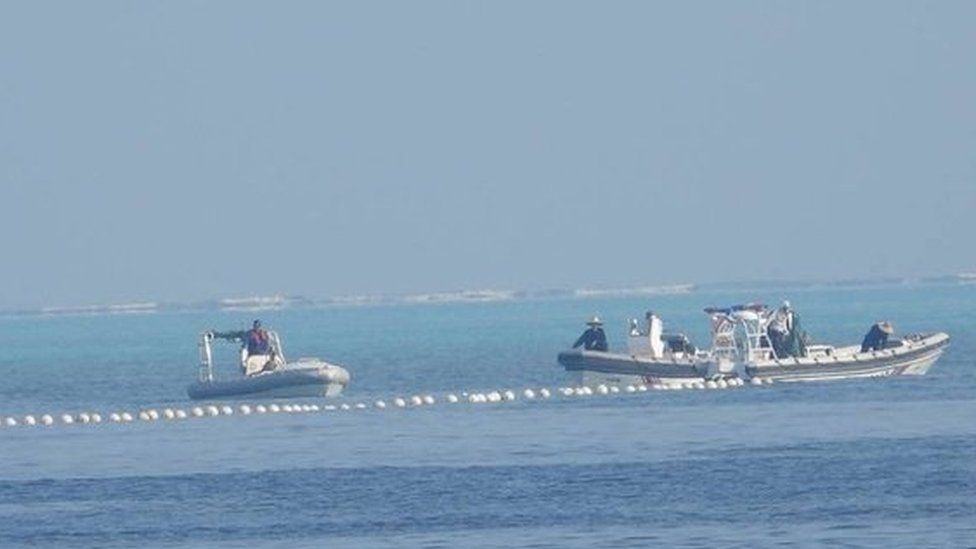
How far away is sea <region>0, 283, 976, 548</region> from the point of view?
109 ft

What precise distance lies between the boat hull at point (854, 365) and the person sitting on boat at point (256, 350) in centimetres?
1014

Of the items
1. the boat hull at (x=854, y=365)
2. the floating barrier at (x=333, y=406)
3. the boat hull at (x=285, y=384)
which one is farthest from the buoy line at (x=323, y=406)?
the boat hull at (x=285, y=384)

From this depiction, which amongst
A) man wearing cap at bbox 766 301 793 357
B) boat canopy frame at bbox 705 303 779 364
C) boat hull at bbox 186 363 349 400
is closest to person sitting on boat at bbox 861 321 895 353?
man wearing cap at bbox 766 301 793 357

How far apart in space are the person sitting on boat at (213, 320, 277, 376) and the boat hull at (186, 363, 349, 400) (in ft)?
2.51

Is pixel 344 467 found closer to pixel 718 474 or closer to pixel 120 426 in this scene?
pixel 718 474

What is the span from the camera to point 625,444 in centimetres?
4512

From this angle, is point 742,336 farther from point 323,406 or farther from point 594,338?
point 323,406

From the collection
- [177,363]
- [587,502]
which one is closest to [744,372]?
[587,502]

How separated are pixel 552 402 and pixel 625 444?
13151 mm

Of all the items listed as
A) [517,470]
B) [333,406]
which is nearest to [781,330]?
[333,406]

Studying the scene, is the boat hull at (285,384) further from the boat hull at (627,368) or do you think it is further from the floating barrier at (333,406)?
the boat hull at (627,368)

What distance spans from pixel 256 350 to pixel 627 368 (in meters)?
8.22

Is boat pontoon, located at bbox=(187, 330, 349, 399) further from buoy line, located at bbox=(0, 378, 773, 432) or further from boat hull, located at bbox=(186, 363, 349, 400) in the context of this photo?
buoy line, located at bbox=(0, 378, 773, 432)

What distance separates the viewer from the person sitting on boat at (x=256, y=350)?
6191 centimetres
